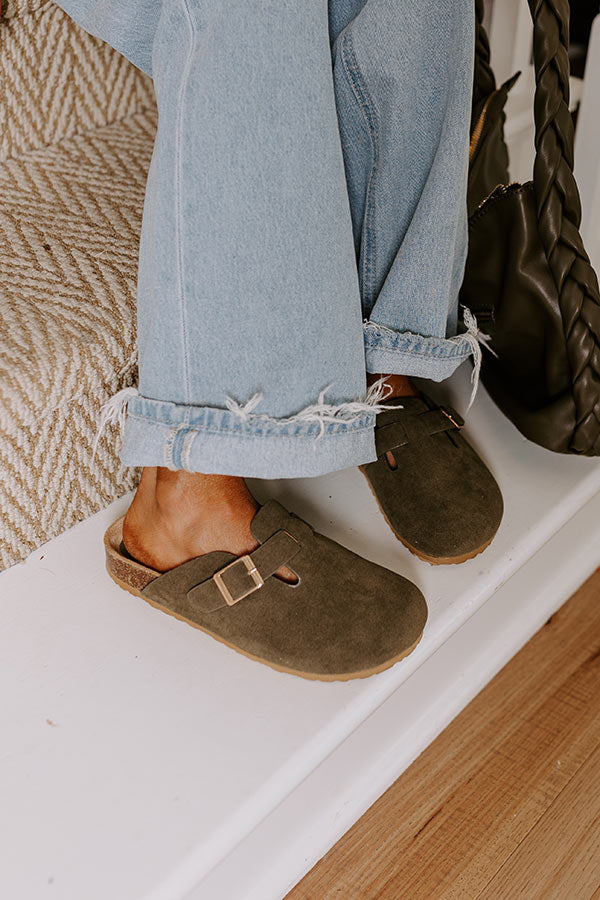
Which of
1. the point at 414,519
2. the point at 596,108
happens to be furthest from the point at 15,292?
the point at 596,108

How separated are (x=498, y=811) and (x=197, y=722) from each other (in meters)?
0.27

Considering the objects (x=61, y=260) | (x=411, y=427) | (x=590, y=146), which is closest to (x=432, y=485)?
(x=411, y=427)

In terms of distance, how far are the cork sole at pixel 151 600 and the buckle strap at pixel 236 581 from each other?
0.03 m

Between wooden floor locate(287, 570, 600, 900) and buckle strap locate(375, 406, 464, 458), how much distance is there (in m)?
0.26

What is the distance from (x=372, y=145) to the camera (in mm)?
586

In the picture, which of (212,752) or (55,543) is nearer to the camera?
(212,752)

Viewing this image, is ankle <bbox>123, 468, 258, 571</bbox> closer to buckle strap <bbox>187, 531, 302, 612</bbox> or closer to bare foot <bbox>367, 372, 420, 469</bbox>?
buckle strap <bbox>187, 531, 302, 612</bbox>

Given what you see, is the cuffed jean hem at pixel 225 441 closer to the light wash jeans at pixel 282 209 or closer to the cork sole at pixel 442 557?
the light wash jeans at pixel 282 209

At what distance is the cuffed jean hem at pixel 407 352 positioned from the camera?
0.61m

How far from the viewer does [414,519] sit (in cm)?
68

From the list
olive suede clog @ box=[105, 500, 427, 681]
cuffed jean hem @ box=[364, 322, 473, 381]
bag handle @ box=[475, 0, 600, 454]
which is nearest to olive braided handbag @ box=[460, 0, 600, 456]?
bag handle @ box=[475, 0, 600, 454]

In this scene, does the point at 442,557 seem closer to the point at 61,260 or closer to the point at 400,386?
the point at 400,386

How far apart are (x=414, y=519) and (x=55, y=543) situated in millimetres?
322

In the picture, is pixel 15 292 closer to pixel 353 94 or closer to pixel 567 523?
pixel 353 94
